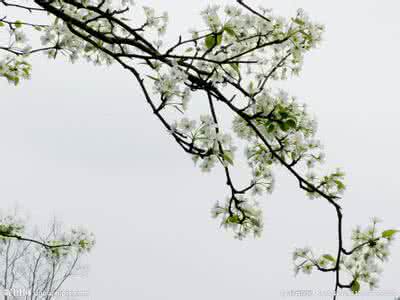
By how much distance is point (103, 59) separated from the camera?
7.55 feet

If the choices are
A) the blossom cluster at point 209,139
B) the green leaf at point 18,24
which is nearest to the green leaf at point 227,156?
the blossom cluster at point 209,139

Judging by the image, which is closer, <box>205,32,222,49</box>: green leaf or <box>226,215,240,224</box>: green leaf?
<box>205,32,222,49</box>: green leaf

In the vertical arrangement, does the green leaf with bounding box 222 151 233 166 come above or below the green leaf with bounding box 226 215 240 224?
above

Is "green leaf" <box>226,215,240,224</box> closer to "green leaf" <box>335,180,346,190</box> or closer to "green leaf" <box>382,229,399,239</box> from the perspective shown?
"green leaf" <box>335,180,346,190</box>

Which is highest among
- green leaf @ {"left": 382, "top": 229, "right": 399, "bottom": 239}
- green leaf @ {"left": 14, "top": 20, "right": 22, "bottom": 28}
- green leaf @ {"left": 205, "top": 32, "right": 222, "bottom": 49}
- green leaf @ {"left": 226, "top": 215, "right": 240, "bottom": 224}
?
green leaf @ {"left": 14, "top": 20, "right": 22, "bottom": 28}

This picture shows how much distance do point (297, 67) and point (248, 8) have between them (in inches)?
22.7

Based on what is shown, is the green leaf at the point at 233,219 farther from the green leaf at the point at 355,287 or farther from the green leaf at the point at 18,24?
the green leaf at the point at 18,24

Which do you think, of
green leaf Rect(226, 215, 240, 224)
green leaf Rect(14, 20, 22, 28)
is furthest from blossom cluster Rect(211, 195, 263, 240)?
green leaf Rect(14, 20, 22, 28)

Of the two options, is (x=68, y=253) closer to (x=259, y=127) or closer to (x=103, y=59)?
(x=103, y=59)

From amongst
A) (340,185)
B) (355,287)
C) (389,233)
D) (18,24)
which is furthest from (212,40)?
(18,24)

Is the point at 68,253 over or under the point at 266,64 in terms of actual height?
under

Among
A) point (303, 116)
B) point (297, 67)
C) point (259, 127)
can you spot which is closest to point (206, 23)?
point (259, 127)

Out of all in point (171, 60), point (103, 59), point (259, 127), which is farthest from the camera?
point (103, 59)

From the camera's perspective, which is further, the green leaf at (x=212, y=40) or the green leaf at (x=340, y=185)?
the green leaf at (x=340, y=185)
